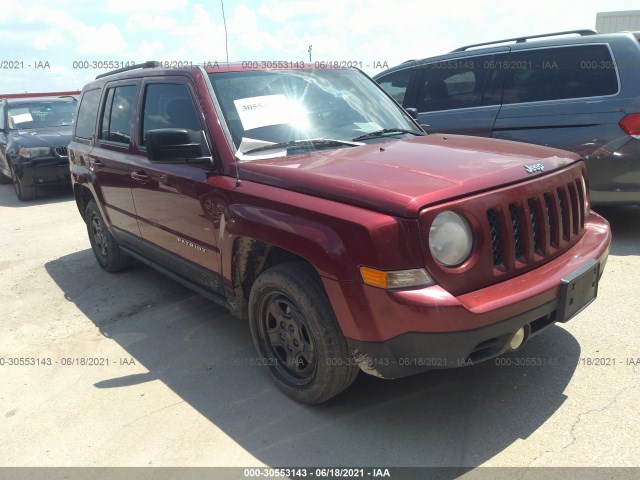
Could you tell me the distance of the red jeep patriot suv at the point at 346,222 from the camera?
Result: 2.23 meters

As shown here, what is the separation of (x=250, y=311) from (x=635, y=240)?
13.1 ft

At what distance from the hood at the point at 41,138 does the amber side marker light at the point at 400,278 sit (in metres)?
8.81

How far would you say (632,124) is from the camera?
462 cm

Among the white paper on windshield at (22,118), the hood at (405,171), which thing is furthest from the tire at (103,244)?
the white paper on windshield at (22,118)

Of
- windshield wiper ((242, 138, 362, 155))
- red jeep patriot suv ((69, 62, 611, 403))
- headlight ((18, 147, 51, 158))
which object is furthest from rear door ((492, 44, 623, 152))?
headlight ((18, 147, 51, 158))

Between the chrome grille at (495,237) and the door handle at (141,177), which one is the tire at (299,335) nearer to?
the chrome grille at (495,237)

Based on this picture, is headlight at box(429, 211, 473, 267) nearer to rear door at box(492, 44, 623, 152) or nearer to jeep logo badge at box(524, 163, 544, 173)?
jeep logo badge at box(524, 163, 544, 173)

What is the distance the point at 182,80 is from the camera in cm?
346

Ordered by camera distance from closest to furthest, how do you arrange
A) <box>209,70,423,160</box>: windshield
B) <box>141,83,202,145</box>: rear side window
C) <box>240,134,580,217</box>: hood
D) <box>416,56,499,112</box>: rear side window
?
<box>240,134,580,217</box>: hood < <box>209,70,423,160</box>: windshield < <box>141,83,202,145</box>: rear side window < <box>416,56,499,112</box>: rear side window

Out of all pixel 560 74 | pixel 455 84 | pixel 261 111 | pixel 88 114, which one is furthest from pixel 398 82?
pixel 261 111

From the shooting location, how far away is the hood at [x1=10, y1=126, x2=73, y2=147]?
31.5 feet

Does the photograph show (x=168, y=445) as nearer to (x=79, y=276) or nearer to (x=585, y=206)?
(x=585, y=206)

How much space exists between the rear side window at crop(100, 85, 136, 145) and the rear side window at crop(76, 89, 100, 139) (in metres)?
0.28

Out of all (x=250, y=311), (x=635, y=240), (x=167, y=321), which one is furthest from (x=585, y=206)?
(x=167, y=321)
